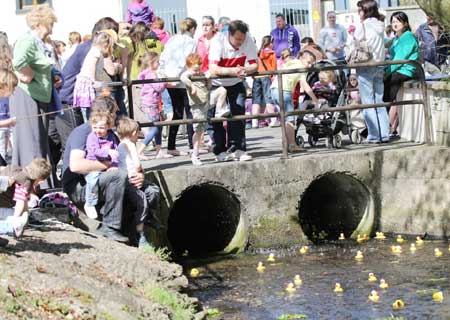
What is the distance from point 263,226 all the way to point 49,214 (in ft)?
11.7

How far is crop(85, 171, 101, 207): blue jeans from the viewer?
11.8 meters

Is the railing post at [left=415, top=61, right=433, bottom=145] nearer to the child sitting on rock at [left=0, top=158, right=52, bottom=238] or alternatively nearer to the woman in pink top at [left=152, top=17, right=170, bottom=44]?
the woman in pink top at [left=152, top=17, right=170, bottom=44]

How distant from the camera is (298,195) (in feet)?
47.6

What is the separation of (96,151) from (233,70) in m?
2.95

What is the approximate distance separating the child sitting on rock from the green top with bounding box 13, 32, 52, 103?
196 centimetres

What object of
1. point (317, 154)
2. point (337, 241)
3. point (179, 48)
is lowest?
point (337, 241)

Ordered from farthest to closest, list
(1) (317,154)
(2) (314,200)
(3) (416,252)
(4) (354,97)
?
1. (4) (354,97)
2. (2) (314,200)
3. (1) (317,154)
4. (3) (416,252)

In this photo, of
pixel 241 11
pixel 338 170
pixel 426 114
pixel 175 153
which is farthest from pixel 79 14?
pixel 338 170

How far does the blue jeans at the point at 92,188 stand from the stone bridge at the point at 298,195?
182cm

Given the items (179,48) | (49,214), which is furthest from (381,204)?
(49,214)

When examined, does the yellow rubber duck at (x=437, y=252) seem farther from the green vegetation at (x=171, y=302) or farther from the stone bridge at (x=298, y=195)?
the green vegetation at (x=171, y=302)

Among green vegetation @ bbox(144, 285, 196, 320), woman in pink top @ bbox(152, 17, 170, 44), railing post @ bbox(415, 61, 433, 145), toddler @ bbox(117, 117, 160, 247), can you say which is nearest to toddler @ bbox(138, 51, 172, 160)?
woman in pink top @ bbox(152, 17, 170, 44)

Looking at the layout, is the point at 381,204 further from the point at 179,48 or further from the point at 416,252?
the point at 179,48

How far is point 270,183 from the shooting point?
14375 mm
